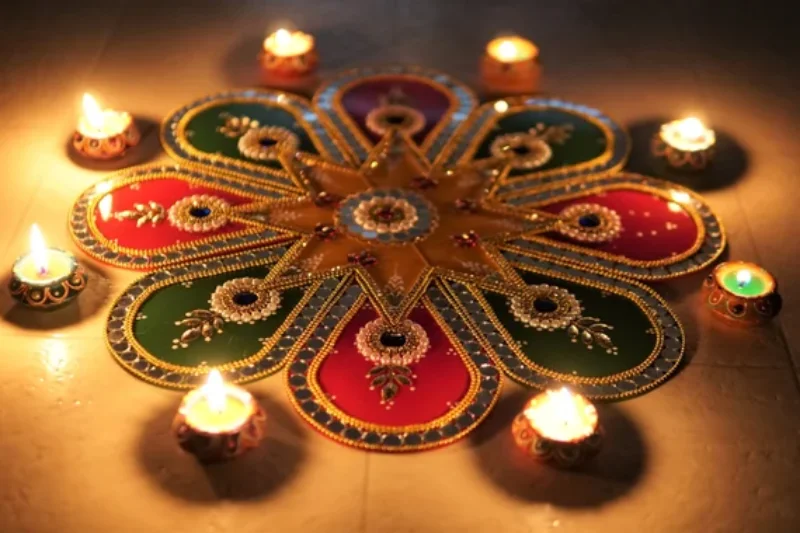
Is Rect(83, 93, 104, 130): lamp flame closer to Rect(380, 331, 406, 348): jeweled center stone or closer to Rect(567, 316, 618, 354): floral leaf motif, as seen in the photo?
Rect(380, 331, 406, 348): jeweled center stone

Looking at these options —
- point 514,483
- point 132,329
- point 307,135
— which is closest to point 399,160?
point 307,135

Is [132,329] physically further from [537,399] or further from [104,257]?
[537,399]

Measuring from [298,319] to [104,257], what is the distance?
0.49m

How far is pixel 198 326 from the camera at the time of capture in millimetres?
2135

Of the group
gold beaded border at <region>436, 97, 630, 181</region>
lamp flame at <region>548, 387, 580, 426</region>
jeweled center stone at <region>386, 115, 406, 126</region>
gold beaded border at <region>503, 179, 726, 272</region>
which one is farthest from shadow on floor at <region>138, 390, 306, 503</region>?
jeweled center stone at <region>386, 115, 406, 126</region>

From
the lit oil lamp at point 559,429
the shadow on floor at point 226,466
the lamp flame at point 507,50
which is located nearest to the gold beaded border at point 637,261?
the lit oil lamp at point 559,429

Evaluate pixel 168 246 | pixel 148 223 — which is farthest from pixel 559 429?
pixel 148 223

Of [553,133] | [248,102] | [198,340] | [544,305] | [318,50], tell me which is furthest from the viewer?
[318,50]

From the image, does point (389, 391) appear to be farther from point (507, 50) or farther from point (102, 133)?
point (507, 50)

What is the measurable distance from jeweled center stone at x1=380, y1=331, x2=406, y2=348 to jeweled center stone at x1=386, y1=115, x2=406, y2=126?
0.84m

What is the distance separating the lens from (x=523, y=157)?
267 cm

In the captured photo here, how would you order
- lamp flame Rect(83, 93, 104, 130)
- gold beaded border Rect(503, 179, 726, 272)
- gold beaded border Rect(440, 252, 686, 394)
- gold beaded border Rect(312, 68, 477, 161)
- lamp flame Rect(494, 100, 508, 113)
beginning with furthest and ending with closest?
lamp flame Rect(494, 100, 508, 113) → gold beaded border Rect(312, 68, 477, 161) → lamp flame Rect(83, 93, 104, 130) → gold beaded border Rect(503, 179, 726, 272) → gold beaded border Rect(440, 252, 686, 394)

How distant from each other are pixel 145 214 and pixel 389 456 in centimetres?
92

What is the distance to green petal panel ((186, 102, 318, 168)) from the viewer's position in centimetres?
268
